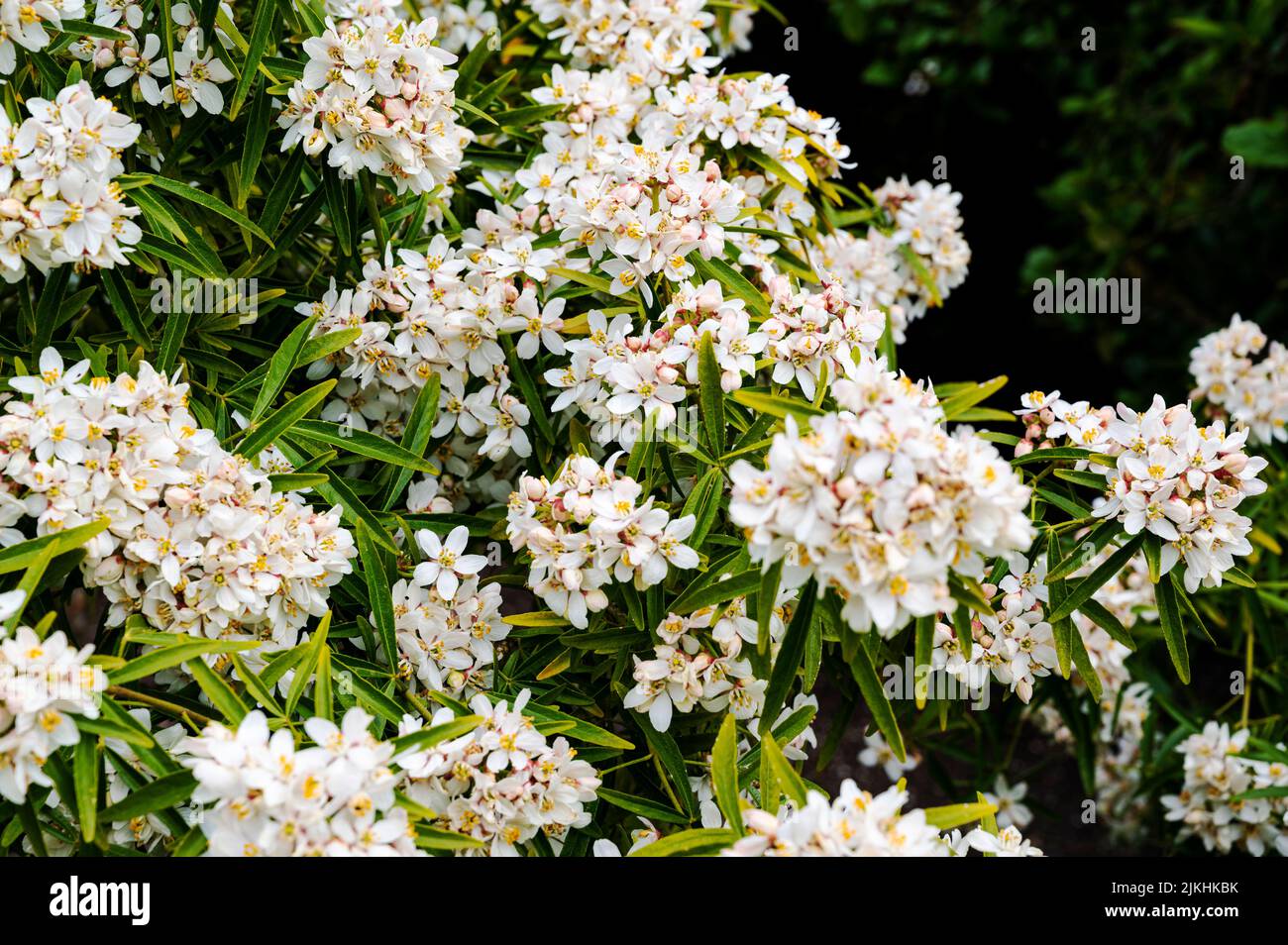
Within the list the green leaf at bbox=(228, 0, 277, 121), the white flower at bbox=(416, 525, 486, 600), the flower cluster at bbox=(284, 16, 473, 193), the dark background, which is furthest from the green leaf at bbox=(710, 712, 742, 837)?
the dark background

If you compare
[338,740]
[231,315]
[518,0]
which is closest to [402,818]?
[338,740]

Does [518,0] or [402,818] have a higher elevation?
[518,0]

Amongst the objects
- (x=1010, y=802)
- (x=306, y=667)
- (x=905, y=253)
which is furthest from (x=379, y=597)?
(x=1010, y=802)

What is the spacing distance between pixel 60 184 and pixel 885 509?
141 cm

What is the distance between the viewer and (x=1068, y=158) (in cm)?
585

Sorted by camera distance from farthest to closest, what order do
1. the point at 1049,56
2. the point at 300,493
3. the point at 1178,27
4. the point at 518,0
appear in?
the point at 1049,56, the point at 1178,27, the point at 518,0, the point at 300,493

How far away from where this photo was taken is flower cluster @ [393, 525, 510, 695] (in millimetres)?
2209

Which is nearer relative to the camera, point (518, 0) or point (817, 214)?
point (817, 214)

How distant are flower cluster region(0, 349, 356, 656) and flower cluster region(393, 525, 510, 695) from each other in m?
0.20

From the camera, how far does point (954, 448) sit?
1.58 m

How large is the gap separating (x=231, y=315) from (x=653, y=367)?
0.92 metres

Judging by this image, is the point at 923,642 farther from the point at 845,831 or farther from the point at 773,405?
the point at 773,405
